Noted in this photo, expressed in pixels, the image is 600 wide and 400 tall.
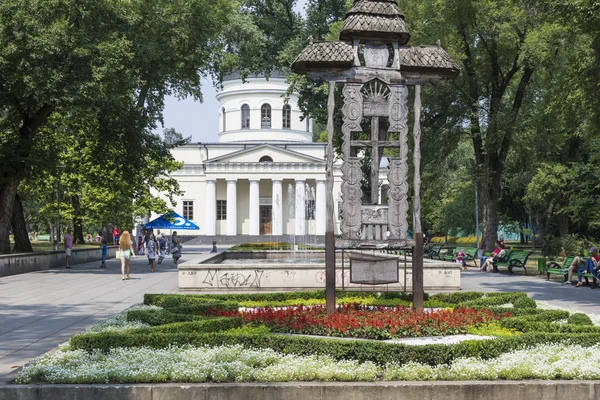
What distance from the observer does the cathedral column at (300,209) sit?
69850 mm

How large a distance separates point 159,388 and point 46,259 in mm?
22854

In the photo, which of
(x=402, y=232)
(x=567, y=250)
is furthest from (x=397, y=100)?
(x=567, y=250)

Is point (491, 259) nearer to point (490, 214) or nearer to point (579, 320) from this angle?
point (490, 214)

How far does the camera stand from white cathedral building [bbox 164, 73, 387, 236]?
69.4 metres

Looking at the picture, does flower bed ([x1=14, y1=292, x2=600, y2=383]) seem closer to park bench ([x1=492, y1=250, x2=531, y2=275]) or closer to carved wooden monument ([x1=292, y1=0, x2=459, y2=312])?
carved wooden monument ([x1=292, y1=0, x2=459, y2=312])

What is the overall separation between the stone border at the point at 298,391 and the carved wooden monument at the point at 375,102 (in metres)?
4.22

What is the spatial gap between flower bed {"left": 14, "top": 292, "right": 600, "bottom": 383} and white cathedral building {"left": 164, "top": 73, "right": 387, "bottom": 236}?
186 feet

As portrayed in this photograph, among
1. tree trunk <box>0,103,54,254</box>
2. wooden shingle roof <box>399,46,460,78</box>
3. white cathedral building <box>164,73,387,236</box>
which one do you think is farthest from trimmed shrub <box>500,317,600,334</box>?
white cathedral building <box>164,73,387,236</box>

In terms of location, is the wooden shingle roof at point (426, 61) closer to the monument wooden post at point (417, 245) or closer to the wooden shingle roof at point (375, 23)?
the wooden shingle roof at point (375, 23)

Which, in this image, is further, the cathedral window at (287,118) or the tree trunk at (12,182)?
the cathedral window at (287,118)

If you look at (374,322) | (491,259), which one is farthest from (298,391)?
(491,259)

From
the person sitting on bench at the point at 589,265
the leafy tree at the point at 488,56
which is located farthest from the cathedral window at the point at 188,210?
the person sitting on bench at the point at 589,265

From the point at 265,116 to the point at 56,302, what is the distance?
59138 mm

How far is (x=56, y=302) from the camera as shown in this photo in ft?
51.9
